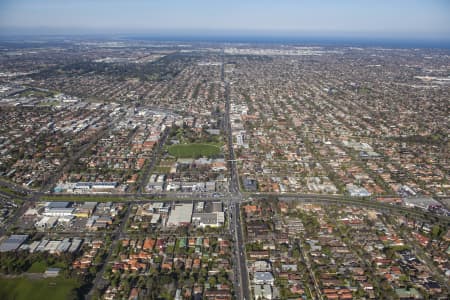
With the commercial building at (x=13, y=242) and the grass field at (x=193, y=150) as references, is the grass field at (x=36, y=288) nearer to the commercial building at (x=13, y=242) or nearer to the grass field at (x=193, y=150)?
the commercial building at (x=13, y=242)

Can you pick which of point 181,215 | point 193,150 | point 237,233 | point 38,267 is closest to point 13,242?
point 38,267

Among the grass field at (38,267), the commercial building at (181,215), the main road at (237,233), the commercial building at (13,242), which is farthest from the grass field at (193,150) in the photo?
the grass field at (38,267)

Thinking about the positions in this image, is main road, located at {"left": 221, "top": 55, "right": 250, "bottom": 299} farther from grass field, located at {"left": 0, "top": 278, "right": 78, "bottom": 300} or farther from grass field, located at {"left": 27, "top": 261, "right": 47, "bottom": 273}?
grass field, located at {"left": 27, "top": 261, "right": 47, "bottom": 273}

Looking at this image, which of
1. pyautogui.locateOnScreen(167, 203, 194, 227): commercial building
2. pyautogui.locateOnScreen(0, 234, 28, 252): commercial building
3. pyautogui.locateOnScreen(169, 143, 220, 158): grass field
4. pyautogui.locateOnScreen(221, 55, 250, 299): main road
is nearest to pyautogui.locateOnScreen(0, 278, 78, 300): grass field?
pyautogui.locateOnScreen(0, 234, 28, 252): commercial building

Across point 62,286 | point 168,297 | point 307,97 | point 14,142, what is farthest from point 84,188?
point 307,97

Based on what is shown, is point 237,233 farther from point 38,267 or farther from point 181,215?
point 38,267

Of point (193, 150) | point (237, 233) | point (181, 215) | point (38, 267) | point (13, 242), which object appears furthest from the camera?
point (193, 150)
